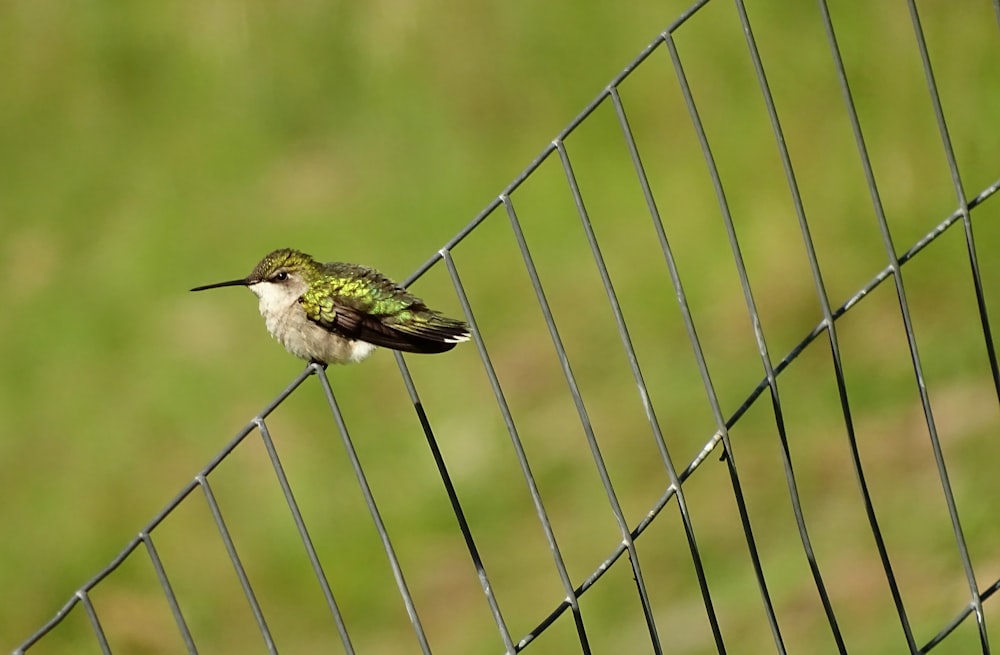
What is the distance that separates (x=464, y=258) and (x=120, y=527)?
2833 mm

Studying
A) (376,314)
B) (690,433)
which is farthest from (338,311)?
(690,433)

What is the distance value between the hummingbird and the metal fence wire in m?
2.81

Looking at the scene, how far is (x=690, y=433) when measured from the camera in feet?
30.2

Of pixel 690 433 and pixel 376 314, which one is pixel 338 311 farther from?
pixel 690 433

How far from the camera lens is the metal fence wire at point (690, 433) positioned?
311 inches

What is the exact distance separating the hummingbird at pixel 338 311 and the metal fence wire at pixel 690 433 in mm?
2812

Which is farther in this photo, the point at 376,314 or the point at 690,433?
the point at 690,433

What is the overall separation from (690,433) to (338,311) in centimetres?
496

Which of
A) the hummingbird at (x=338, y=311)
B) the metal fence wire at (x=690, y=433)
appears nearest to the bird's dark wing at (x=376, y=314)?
the hummingbird at (x=338, y=311)

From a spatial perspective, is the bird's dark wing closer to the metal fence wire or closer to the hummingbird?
the hummingbird

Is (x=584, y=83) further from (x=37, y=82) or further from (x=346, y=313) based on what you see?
(x=346, y=313)

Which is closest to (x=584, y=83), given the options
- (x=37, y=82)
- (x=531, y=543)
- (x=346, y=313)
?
(x=531, y=543)

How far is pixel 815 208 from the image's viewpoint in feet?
33.0

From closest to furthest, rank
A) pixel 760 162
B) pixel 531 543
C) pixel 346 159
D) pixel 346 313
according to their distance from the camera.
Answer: pixel 346 313 → pixel 531 543 → pixel 760 162 → pixel 346 159
